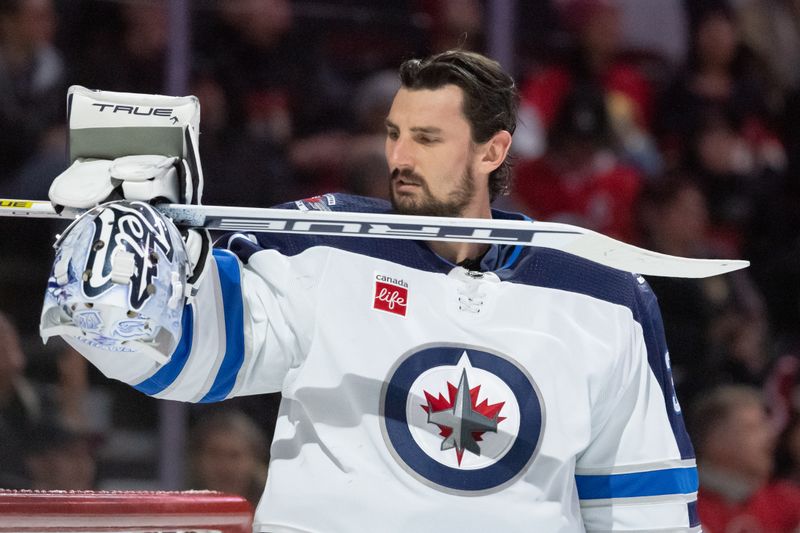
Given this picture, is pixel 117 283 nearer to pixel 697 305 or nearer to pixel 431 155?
pixel 431 155

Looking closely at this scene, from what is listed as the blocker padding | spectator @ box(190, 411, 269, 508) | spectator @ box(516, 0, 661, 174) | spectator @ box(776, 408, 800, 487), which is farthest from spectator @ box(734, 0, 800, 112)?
the blocker padding

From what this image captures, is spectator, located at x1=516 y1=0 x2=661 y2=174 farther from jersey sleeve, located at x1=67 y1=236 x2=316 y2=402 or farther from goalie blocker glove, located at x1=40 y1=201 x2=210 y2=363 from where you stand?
goalie blocker glove, located at x1=40 y1=201 x2=210 y2=363

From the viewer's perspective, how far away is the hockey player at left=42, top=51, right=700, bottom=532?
→ 5.58ft

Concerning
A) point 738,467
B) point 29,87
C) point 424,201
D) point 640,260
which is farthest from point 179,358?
point 738,467

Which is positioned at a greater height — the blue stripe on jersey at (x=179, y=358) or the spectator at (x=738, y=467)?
the blue stripe on jersey at (x=179, y=358)

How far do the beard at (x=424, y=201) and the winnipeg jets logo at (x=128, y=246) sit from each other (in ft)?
1.56

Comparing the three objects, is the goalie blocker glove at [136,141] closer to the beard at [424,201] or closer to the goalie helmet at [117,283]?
the goalie helmet at [117,283]

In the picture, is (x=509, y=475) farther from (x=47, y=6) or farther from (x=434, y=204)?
(x=47, y=6)

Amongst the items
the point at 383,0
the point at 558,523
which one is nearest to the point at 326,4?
the point at 383,0

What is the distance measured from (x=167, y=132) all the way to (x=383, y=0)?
6.18ft

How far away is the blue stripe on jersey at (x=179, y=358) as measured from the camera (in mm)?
1626

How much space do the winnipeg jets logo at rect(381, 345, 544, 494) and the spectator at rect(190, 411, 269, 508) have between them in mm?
1311

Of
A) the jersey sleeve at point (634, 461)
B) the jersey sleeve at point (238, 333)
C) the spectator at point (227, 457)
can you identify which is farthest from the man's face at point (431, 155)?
the spectator at point (227, 457)

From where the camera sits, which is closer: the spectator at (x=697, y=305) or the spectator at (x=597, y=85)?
the spectator at (x=697, y=305)
